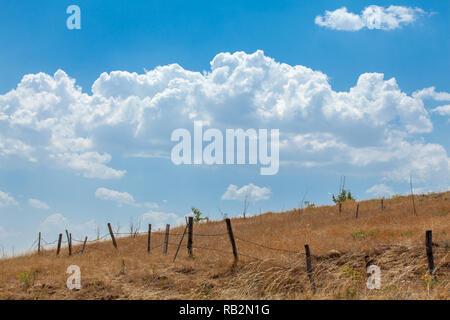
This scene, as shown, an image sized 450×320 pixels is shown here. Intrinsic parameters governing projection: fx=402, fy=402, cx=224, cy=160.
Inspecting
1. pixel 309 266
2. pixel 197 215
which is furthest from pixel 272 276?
pixel 197 215

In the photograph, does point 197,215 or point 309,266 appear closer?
point 309,266

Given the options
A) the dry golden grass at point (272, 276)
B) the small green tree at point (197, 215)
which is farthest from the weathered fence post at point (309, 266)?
the small green tree at point (197, 215)

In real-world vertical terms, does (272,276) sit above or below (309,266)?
below

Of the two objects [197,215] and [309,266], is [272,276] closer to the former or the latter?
[309,266]

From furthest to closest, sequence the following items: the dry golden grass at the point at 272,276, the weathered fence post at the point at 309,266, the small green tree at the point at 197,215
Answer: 1. the small green tree at the point at 197,215
2. the weathered fence post at the point at 309,266
3. the dry golden grass at the point at 272,276

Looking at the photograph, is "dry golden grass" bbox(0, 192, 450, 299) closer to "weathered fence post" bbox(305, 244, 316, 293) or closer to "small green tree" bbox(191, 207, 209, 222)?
"weathered fence post" bbox(305, 244, 316, 293)

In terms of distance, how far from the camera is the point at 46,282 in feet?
50.5

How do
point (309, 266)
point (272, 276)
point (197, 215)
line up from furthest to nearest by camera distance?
point (197, 215)
point (272, 276)
point (309, 266)

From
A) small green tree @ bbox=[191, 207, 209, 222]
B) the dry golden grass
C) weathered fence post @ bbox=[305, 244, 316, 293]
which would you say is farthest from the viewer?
small green tree @ bbox=[191, 207, 209, 222]

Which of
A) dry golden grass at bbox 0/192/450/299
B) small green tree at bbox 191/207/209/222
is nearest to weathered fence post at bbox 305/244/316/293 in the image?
dry golden grass at bbox 0/192/450/299

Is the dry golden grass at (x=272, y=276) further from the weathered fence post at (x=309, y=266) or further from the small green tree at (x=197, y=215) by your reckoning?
the small green tree at (x=197, y=215)

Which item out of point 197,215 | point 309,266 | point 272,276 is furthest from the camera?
point 197,215

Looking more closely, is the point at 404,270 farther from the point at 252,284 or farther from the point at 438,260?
the point at 252,284
